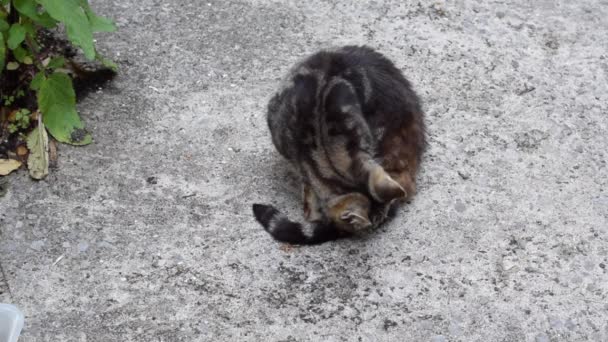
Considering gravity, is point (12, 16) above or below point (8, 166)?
above

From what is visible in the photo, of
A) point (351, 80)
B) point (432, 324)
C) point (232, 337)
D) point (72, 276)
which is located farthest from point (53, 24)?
point (432, 324)

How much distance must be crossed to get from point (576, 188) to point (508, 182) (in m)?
0.38

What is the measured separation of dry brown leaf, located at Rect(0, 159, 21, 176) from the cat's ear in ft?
6.46

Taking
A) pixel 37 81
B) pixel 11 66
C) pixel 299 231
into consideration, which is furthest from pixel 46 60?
pixel 299 231

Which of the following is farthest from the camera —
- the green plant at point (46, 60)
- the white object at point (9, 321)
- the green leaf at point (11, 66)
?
the green leaf at point (11, 66)

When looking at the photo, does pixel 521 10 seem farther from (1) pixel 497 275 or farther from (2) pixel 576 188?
(1) pixel 497 275

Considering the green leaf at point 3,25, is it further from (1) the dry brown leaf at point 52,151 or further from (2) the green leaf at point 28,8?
(1) the dry brown leaf at point 52,151

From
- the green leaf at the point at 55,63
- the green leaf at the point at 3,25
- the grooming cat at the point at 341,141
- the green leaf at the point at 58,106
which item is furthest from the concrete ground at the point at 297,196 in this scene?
the green leaf at the point at 3,25

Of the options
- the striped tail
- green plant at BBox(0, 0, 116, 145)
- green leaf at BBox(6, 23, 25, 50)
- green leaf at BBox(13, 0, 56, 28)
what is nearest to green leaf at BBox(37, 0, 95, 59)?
green plant at BBox(0, 0, 116, 145)

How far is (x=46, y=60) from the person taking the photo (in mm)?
4844

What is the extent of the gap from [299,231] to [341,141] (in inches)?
20.3

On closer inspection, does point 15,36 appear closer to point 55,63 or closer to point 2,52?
point 2,52

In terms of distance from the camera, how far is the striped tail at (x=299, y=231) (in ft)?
13.4

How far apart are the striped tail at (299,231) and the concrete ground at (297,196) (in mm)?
51
